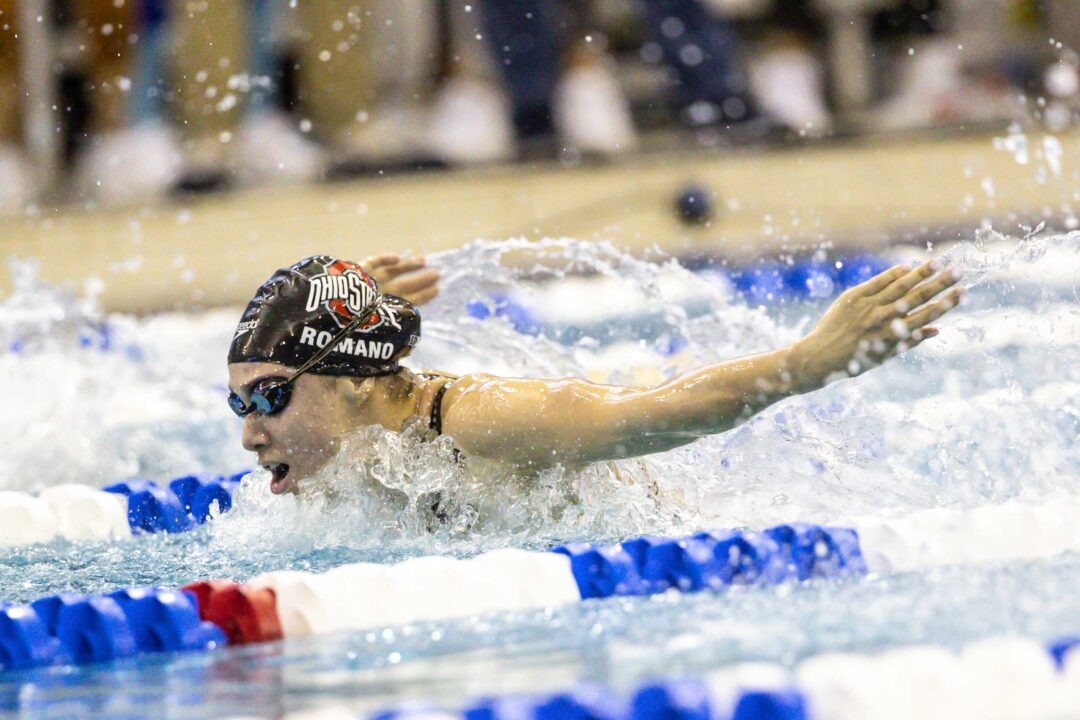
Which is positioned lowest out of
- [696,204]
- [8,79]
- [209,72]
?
[696,204]

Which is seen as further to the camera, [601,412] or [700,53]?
[700,53]

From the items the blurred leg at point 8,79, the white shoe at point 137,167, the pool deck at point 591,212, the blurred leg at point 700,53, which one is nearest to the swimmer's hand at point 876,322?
the pool deck at point 591,212

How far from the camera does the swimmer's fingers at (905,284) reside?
251cm

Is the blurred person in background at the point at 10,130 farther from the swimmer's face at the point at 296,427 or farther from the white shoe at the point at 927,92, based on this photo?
the swimmer's face at the point at 296,427

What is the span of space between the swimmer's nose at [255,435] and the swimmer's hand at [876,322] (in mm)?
1130

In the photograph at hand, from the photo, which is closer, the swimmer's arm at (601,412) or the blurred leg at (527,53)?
the swimmer's arm at (601,412)

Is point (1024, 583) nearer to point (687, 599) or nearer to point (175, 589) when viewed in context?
point (687, 599)

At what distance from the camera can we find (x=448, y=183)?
937 cm

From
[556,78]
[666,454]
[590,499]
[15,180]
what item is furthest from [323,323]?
[15,180]

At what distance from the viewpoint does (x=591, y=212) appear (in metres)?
9.05

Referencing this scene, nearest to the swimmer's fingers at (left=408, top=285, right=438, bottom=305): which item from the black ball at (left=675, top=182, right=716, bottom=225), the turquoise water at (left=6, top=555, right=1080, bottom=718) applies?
the turquoise water at (left=6, top=555, right=1080, bottom=718)

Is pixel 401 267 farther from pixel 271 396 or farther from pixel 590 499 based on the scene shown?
pixel 590 499

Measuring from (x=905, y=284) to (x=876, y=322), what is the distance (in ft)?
0.27

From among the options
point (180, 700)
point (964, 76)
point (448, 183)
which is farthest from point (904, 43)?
point (180, 700)
